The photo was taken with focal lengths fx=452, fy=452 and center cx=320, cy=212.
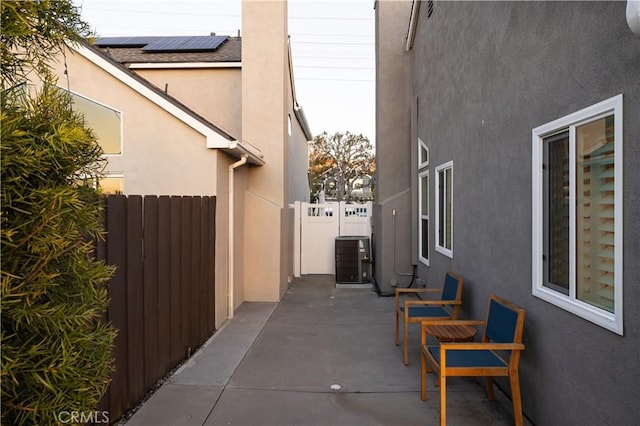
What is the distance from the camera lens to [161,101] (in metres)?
6.33

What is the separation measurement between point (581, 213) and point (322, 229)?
906cm

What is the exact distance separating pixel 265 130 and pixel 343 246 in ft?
11.5

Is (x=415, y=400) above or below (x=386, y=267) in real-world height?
below

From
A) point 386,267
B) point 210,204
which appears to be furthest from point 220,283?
point 386,267

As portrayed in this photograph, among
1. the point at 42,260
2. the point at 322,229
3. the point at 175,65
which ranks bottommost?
the point at 322,229

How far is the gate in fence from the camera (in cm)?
1199

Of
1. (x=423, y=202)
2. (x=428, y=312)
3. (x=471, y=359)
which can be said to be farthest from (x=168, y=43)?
(x=471, y=359)

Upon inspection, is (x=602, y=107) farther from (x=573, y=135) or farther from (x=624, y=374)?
(x=624, y=374)

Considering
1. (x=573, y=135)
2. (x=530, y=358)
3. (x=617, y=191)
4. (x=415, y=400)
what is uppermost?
(x=573, y=135)

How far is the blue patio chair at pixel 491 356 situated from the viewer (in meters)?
3.54

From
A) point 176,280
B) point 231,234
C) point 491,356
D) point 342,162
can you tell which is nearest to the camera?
point 491,356

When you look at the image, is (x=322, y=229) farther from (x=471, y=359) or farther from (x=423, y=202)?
(x=471, y=359)

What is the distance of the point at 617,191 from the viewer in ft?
8.68

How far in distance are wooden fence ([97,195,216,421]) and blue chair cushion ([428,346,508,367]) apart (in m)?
2.66
